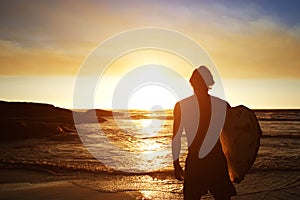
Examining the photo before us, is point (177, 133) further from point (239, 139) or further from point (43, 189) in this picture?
point (43, 189)

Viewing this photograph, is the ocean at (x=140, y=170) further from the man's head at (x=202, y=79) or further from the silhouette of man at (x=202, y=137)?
the man's head at (x=202, y=79)

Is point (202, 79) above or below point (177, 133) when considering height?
above

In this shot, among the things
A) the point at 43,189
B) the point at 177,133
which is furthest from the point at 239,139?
the point at 43,189

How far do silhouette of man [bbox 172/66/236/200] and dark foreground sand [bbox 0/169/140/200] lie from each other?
3.95 meters

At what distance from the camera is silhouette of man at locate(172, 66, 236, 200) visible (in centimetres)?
438

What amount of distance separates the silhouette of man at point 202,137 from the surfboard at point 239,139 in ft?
2.00

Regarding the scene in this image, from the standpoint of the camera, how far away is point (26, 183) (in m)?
9.39

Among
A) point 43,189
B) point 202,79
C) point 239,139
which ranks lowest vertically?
point 43,189

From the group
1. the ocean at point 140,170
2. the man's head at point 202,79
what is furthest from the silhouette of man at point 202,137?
the ocean at point 140,170

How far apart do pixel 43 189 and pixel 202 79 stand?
5.85 meters

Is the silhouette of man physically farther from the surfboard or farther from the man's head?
the surfboard

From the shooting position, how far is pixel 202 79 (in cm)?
440

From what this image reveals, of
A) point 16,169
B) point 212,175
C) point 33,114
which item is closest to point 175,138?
point 212,175

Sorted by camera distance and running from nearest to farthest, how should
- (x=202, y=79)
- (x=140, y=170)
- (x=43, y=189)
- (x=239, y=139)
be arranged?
(x=202, y=79) → (x=239, y=139) → (x=43, y=189) → (x=140, y=170)
